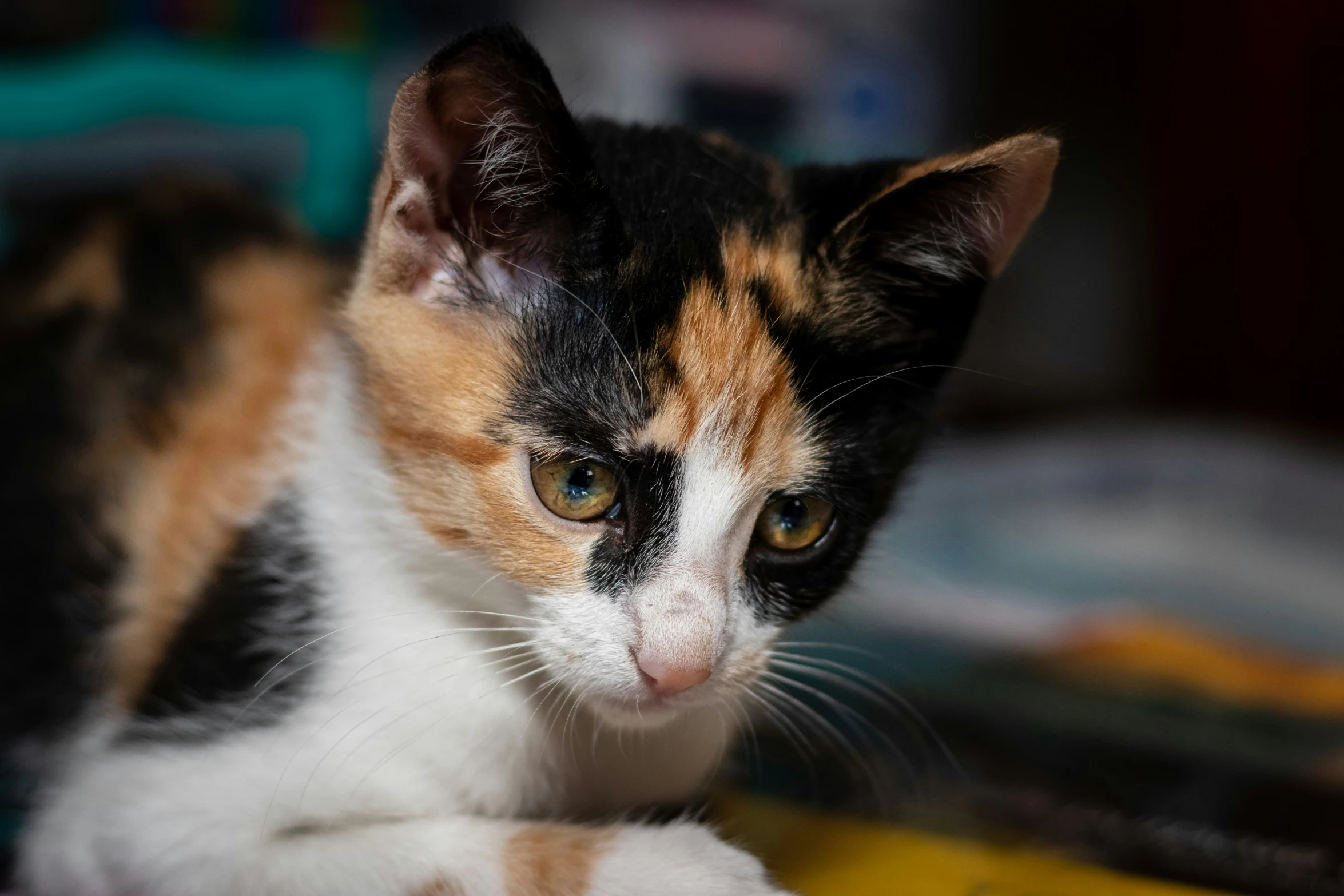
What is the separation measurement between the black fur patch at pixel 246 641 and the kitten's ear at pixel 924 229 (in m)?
0.62

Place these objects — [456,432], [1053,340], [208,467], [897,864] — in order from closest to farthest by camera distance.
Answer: [456,432] → [897,864] → [208,467] → [1053,340]

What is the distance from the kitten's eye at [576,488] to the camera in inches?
37.9

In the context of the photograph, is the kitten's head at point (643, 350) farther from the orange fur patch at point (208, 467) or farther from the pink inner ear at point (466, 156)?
the orange fur patch at point (208, 467)

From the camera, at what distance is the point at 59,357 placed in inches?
58.6

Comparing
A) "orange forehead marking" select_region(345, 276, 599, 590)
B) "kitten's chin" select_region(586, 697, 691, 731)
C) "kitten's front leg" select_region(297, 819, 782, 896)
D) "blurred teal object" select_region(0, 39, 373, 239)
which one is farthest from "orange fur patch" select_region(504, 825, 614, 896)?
"blurred teal object" select_region(0, 39, 373, 239)

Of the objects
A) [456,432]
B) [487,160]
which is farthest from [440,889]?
[487,160]

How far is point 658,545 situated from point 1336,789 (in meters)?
1.04

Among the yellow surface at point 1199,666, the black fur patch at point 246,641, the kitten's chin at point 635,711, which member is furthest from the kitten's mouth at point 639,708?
the yellow surface at point 1199,666

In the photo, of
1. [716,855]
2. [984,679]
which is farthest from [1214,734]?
[716,855]

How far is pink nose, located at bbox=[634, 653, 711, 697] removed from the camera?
902 mm

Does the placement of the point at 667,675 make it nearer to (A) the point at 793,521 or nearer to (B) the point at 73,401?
(A) the point at 793,521

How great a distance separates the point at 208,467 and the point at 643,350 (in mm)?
675

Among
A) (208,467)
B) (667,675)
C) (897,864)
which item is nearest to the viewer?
(667,675)

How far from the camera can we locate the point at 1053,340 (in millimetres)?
4234
